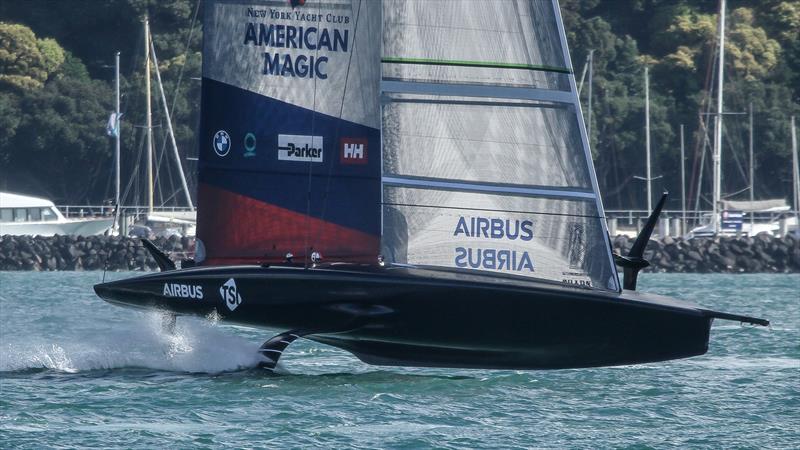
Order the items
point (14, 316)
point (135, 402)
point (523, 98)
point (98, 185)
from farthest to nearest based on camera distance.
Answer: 1. point (98, 185)
2. point (14, 316)
3. point (523, 98)
4. point (135, 402)

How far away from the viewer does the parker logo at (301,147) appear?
43.2 feet

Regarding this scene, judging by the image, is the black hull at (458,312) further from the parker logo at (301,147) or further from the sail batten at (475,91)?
the sail batten at (475,91)

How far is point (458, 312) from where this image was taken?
1253cm

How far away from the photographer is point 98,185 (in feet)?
160

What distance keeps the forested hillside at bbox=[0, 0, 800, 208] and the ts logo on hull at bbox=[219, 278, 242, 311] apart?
32.7 metres

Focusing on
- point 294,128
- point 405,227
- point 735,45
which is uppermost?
point 735,45

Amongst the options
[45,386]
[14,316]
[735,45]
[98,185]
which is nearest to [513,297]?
[45,386]

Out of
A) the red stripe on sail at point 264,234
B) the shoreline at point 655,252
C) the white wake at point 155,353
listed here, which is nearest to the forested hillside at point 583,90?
the shoreline at point 655,252

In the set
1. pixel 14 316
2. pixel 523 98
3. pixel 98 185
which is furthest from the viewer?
pixel 98 185

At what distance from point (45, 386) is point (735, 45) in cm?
4193

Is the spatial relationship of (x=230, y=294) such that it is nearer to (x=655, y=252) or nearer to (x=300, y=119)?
(x=300, y=119)

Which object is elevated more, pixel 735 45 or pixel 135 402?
pixel 735 45

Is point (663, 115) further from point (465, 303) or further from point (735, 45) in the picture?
point (465, 303)

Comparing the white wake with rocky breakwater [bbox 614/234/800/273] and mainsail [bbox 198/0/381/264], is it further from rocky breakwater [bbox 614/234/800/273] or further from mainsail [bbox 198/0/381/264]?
rocky breakwater [bbox 614/234/800/273]
